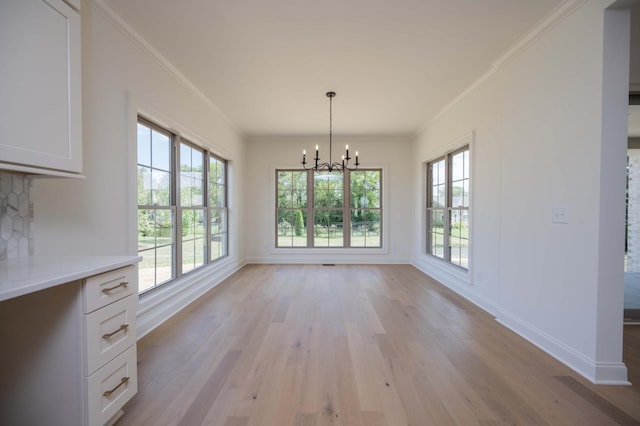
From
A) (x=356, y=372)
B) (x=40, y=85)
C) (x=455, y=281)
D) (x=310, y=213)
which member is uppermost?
(x=40, y=85)

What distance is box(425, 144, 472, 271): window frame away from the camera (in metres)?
3.86

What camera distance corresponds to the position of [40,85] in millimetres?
1366

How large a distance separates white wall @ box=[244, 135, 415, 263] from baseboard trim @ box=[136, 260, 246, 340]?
1567 millimetres

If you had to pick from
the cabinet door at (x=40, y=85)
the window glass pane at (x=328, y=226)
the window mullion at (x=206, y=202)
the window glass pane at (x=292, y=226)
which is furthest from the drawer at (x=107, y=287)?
the window glass pane at (x=328, y=226)

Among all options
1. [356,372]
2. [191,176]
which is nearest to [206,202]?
[191,176]

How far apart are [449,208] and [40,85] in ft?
15.2

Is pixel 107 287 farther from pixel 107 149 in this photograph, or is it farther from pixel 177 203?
pixel 177 203

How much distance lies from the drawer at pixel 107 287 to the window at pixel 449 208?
3.84 meters

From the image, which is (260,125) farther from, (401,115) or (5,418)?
(5,418)

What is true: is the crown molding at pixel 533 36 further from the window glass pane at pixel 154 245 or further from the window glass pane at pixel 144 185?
the window glass pane at pixel 154 245

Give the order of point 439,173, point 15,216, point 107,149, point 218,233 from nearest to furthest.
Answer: point 15,216 < point 107,149 < point 218,233 < point 439,173

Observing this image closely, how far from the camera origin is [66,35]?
149 cm

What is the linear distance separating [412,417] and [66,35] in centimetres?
282

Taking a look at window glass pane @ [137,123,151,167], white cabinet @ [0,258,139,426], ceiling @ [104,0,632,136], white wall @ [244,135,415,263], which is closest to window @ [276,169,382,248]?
white wall @ [244,135,415,263]
